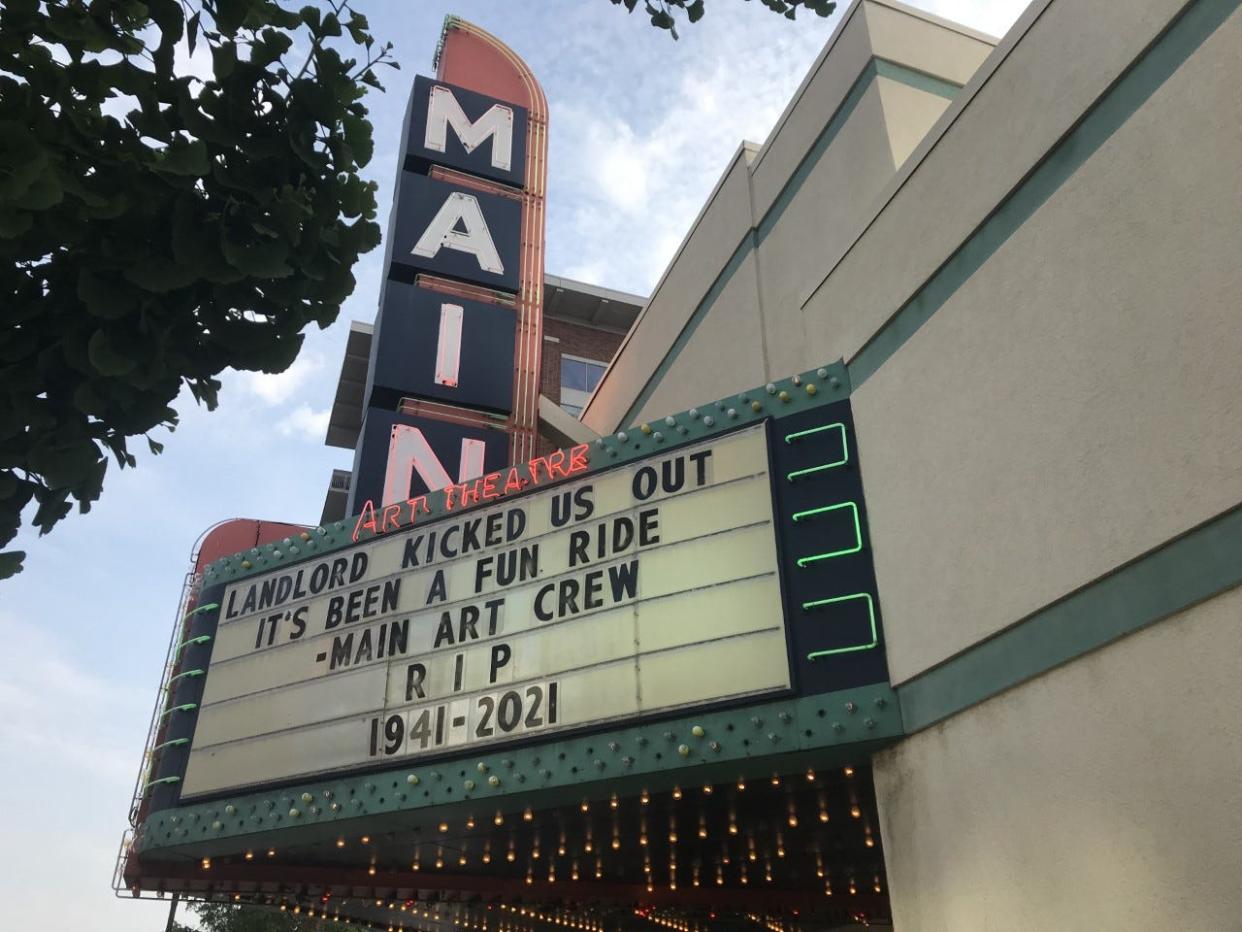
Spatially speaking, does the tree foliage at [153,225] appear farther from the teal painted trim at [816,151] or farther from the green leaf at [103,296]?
the teal painted trim at [816,151]

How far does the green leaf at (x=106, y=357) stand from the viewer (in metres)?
4.11

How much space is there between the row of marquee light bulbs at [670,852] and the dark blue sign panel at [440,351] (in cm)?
588

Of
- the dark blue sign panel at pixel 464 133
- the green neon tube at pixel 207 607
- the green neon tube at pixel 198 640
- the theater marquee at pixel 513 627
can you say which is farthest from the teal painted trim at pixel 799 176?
the green neon tube at pixel 198 640

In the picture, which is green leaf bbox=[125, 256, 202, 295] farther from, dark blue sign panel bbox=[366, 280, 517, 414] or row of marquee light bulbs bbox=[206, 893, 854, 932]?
row of marquee light bulbs bbox=[206, 893, 854, 932]

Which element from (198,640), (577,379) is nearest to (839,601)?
(198,640)

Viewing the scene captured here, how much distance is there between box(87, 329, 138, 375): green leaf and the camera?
411 cm

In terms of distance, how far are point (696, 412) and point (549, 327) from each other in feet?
67.1

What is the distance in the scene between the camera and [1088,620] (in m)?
6.25

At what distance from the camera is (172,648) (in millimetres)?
12773

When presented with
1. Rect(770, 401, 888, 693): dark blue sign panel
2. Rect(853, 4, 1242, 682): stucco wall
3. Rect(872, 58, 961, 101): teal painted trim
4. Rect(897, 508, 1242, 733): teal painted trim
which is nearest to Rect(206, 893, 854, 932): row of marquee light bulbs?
Rect(770, 401, 888, 693): dark blue sign panel

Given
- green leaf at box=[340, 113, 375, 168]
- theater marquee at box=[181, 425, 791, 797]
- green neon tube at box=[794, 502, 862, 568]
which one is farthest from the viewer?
theater marquee at box=[181, 425, 791, 797]

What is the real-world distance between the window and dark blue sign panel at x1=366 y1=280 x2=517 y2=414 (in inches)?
519

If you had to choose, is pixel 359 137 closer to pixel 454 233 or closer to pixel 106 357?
pixel 106 357

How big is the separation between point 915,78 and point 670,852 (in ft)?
28.4
